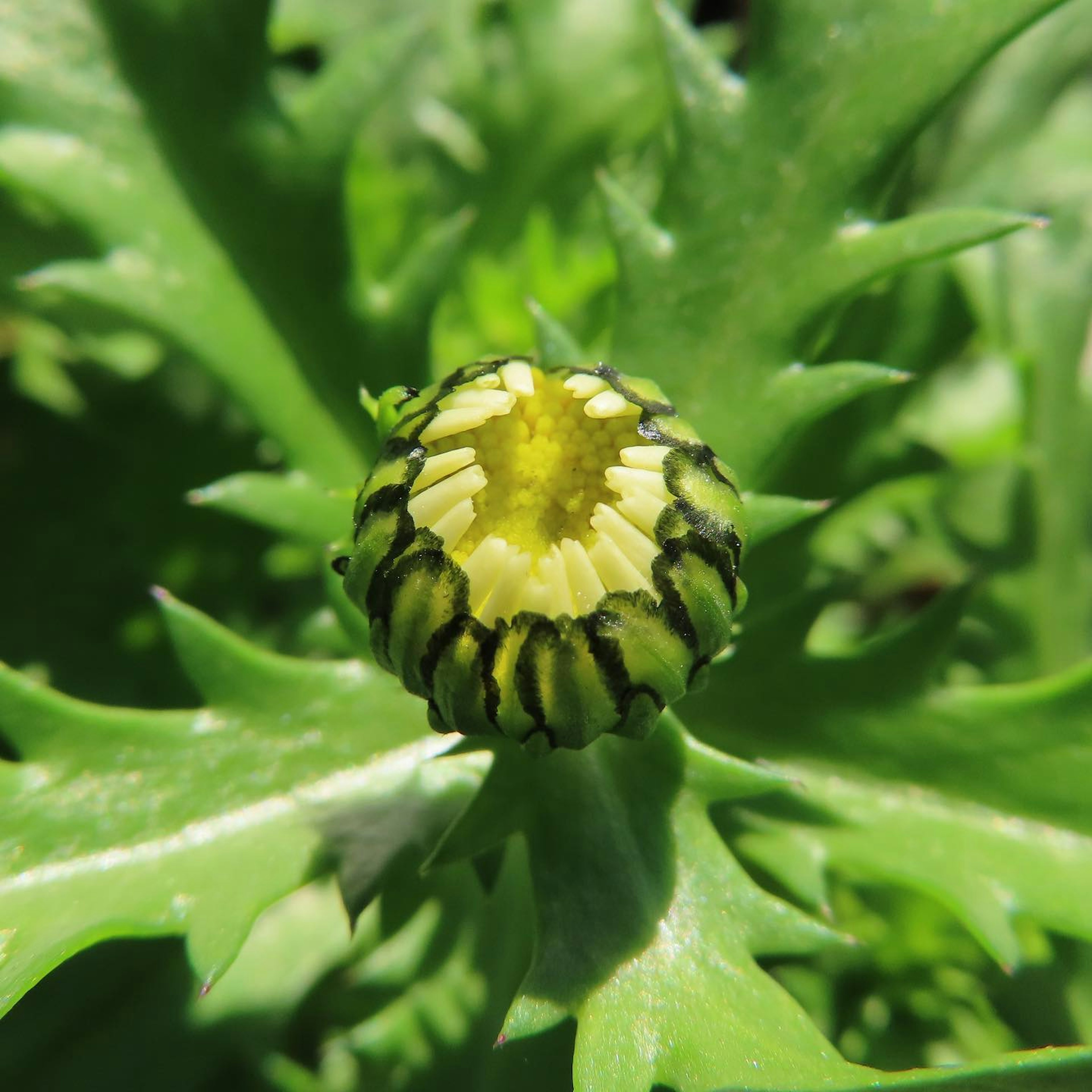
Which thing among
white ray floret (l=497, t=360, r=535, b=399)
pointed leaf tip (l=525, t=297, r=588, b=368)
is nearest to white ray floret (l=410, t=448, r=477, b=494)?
white ray floret (l=497, t=360, r=535, b=399)

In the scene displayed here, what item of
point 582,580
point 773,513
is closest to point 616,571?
point 582,580

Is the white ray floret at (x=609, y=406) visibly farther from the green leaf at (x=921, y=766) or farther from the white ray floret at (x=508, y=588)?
the green leaf at (x=921, y=766)

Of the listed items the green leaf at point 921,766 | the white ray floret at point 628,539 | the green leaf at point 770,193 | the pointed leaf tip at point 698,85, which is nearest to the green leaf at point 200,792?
the green leaf at point 921,766

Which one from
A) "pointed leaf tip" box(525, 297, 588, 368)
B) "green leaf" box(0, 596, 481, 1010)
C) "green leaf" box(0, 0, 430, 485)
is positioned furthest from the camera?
"green leaf" box(0, 0, 430, 485)

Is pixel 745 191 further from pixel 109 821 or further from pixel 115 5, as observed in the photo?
pixel 109 821

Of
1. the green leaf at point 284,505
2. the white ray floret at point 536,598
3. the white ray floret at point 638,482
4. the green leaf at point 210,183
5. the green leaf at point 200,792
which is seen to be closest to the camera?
the white ray floret at point 536,598

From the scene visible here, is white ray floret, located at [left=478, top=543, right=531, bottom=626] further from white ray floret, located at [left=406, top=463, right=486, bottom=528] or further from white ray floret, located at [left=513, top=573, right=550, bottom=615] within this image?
white ray floret, located at [left=406, top=463, right=486, bottom=528]

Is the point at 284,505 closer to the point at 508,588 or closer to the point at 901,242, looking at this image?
the point at 508,588
